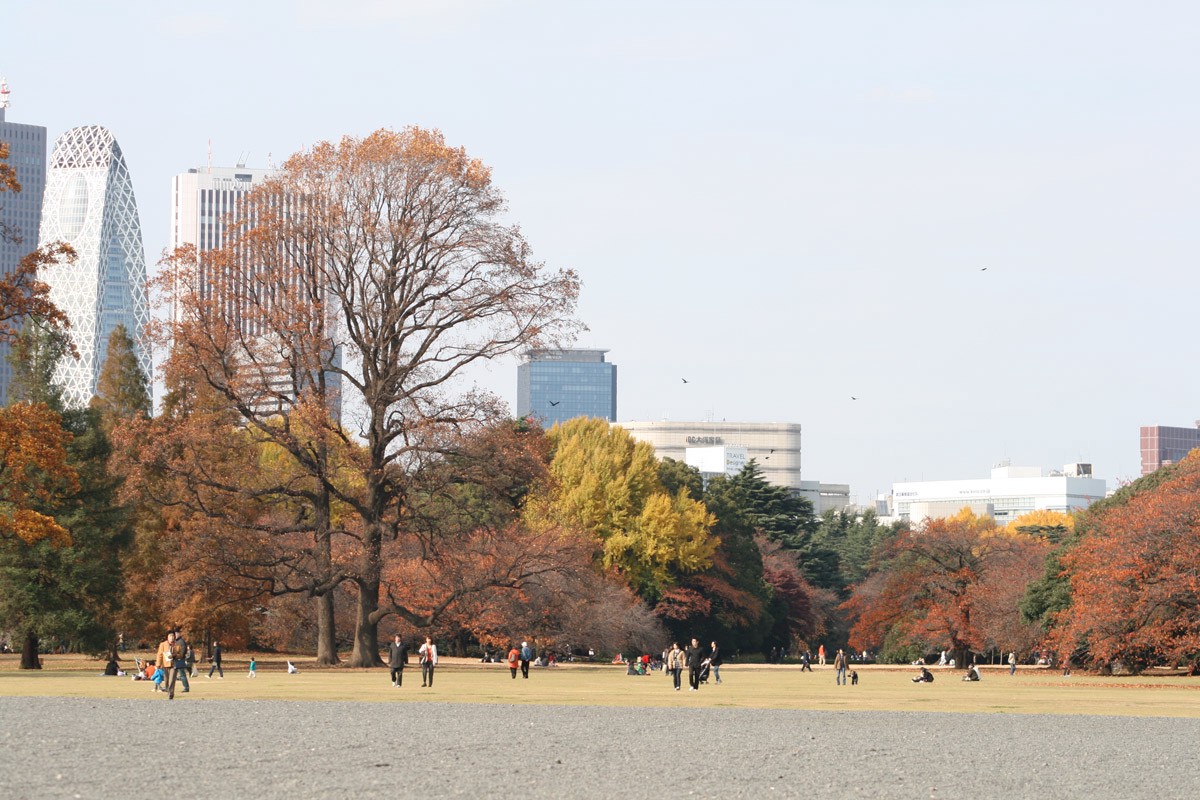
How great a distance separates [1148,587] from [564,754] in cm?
4116

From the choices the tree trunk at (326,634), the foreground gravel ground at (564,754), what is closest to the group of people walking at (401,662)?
the foreground gravel ground at (564,754)

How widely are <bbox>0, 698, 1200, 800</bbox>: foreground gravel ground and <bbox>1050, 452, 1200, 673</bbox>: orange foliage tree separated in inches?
1128

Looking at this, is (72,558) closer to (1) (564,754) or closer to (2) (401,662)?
(2) (401,662)

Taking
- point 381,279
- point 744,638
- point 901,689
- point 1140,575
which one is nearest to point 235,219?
point 381,279

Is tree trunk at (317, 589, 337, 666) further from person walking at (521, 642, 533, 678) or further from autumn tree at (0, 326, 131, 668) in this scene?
person walking at (521, 642, 533, 678)

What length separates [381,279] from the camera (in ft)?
175

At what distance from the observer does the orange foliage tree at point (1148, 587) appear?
54.8 meters

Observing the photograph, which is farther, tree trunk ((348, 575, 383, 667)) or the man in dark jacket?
tree trunk ((348, 575, 383, 667))

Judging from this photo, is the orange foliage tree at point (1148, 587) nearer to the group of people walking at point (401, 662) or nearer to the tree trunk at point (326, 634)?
→ the group of people walking at point (401, 662)

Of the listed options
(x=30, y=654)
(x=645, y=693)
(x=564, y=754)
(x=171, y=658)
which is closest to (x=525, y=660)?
(x=645, y=693)

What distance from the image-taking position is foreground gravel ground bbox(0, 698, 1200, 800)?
15273mm

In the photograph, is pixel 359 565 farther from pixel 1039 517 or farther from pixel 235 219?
pixel 1039 517

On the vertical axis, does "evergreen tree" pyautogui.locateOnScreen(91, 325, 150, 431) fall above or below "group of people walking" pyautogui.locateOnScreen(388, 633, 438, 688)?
above

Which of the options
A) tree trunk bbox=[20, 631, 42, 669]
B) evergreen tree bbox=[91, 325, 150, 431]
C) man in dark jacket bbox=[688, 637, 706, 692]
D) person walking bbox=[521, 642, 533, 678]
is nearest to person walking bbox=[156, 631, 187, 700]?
man in dark jacket bbox=[688, 637, 706, 692]
